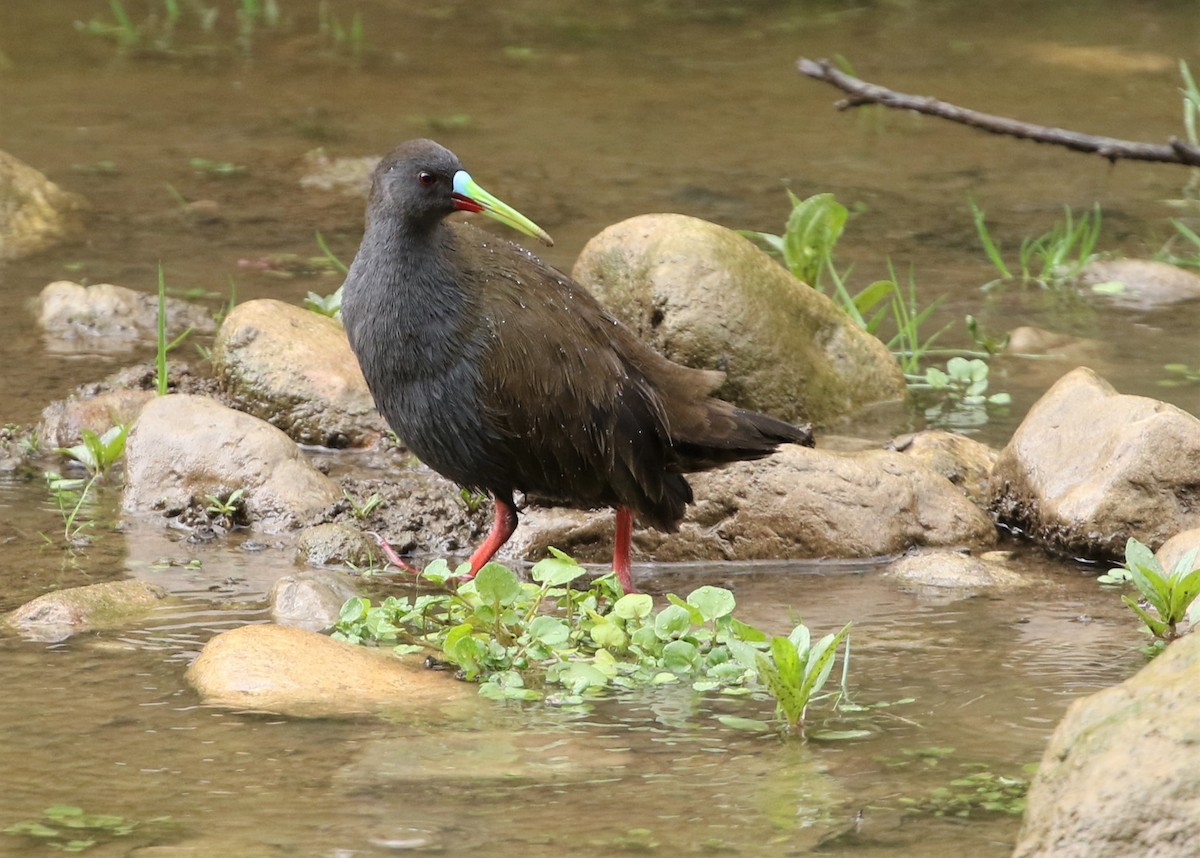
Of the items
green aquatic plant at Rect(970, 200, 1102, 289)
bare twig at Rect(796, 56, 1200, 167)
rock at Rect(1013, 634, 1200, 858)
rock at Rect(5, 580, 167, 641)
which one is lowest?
rock at Rect(5, 580, 167, 641)

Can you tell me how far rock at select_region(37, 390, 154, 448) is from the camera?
21.6ft

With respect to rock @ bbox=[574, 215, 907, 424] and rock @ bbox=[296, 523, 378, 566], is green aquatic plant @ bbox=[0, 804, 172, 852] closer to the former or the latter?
rock @ bbox=[296, 523, 378, 566]

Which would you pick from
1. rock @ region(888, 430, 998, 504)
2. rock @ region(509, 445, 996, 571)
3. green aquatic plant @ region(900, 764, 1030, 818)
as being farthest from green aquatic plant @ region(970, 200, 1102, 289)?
green aquatic plant @ region(900, 764, 1030, 818)

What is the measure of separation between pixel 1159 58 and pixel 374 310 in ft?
31.3

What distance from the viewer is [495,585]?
448 centimetres

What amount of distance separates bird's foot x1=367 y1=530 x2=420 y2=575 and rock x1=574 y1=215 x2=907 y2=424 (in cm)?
145

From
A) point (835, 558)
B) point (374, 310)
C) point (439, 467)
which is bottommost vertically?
point (835, 558)

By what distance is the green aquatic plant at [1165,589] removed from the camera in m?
4.45

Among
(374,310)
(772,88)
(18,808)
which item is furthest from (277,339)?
(772,88)

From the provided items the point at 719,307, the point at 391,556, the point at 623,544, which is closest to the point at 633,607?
the point at 623,544

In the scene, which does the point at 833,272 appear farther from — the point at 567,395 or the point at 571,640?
the point at 571,640

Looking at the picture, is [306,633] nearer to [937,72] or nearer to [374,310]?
[374,310]

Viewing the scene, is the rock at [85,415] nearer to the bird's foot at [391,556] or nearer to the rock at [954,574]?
the bird's foot at [391,556]

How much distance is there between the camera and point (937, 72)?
498 inches
